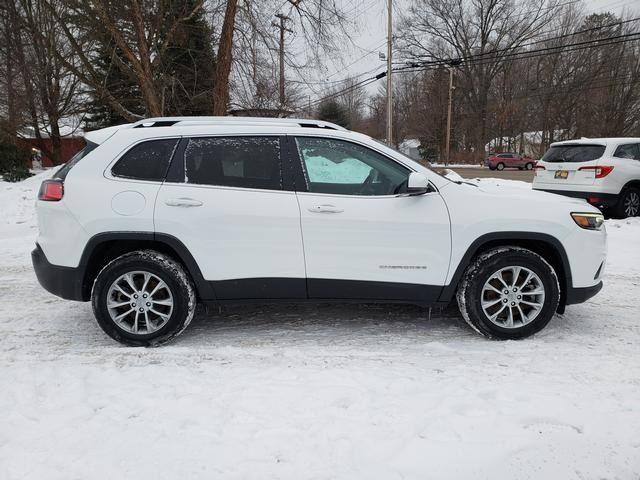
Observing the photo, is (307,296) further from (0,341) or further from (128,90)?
(128,90)

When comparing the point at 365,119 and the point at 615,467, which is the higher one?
the point at 365,119

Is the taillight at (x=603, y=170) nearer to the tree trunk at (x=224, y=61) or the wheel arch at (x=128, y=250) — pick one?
the wheel arch at (x=128, y=250)

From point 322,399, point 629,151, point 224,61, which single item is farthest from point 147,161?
A: point 224,61

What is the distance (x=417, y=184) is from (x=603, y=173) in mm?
7234

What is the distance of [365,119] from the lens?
73.2 m

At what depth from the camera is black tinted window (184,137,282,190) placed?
142 inches

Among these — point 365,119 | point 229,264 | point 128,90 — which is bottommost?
point 229,264

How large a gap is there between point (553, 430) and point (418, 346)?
1.21 metres

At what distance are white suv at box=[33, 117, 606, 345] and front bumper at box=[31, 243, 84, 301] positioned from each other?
0.01 metres

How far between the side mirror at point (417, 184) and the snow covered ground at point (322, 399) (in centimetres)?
122

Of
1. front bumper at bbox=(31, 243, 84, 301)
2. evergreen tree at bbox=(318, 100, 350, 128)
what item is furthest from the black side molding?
evergreen tree at bbox=(318, 100, 350, 128)

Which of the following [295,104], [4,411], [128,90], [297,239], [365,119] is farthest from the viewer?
[365,119]

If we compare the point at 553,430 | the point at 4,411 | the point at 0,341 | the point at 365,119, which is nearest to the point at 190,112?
the point at 0,341

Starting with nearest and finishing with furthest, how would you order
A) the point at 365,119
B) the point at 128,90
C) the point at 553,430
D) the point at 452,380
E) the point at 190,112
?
1. the point at 553,430
2. the point at 452,380
3. the point at 190,112
4. the point at 128,90
5. the point at 365,119
